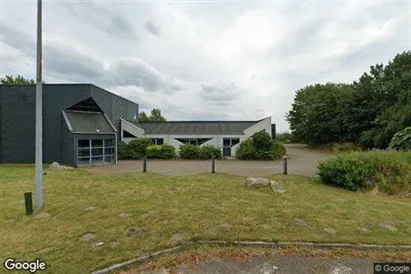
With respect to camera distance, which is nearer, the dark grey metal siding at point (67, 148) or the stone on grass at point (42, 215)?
the stone on grass at point (42, 215)

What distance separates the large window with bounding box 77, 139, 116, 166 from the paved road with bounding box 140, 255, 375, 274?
56.3 ft

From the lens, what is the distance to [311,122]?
1489 inches

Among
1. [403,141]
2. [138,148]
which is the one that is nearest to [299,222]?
[403,141]

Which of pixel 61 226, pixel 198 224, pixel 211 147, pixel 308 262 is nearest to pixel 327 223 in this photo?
pixel 308 262

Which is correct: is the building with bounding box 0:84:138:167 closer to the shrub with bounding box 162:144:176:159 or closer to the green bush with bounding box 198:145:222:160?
the shrub with bounding box 162:144:176:159

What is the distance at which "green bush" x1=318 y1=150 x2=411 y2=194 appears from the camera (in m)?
10.0

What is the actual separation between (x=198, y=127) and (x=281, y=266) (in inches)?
983

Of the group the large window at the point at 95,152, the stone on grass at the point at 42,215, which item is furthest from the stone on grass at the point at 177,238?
the large window at the point at 95,152

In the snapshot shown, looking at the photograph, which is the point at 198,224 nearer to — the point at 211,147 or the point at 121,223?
the point at 121,223

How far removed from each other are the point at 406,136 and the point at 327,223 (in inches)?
534

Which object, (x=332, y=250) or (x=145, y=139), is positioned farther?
(x=145, y=139)

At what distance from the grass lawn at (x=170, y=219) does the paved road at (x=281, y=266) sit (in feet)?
2.04

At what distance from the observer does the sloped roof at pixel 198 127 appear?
26.5m

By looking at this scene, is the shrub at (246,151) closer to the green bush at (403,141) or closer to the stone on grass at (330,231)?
the green bush at (403,141)
